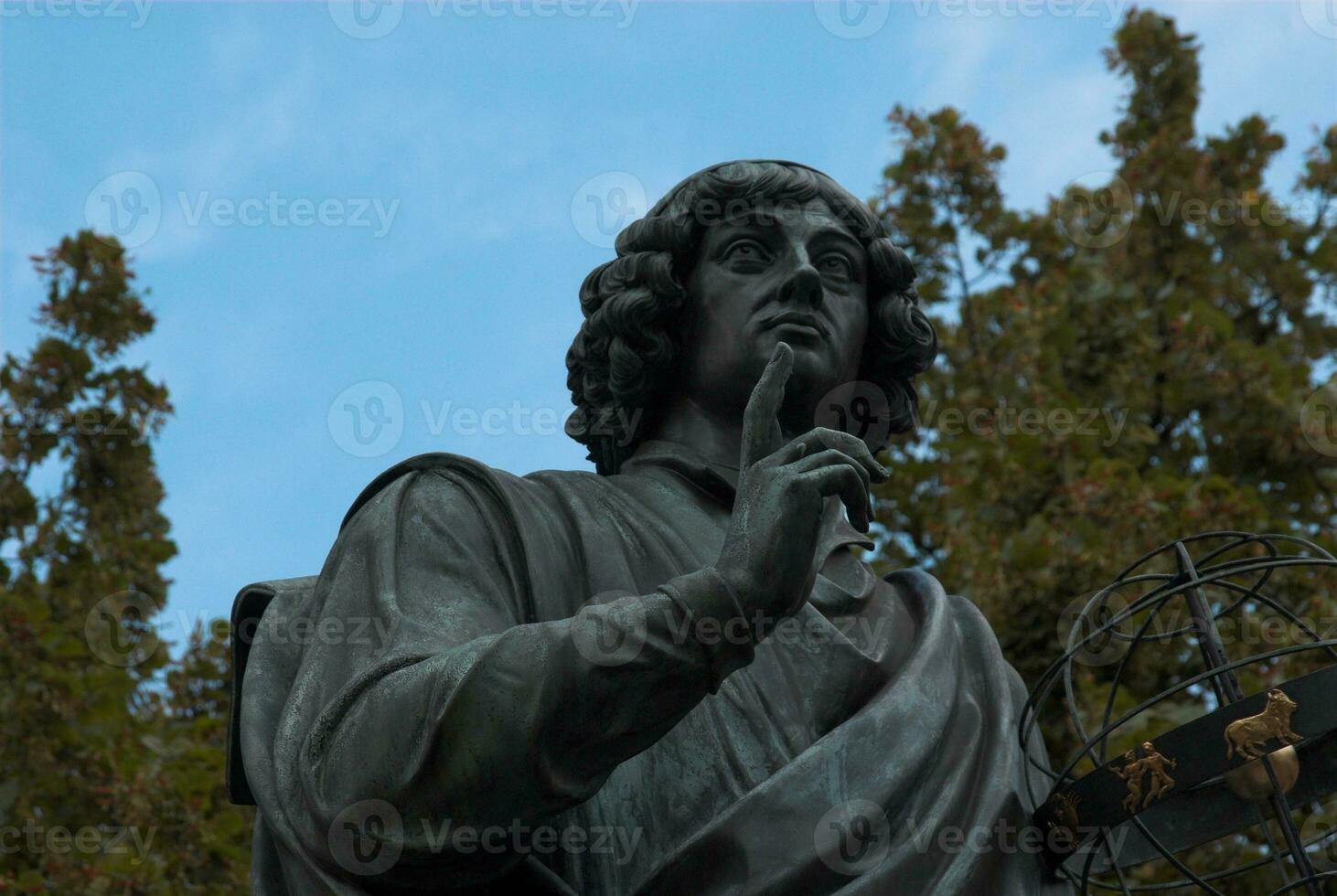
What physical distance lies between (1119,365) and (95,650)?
7581mm

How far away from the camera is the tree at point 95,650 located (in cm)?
1330

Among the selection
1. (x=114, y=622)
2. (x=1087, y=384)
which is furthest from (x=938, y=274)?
(x=114, y=622)

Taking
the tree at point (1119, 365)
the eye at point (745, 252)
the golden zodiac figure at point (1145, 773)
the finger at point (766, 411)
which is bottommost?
the golden zodiac figure at point (1145, 773)

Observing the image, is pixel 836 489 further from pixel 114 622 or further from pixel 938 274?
pixel 938 274

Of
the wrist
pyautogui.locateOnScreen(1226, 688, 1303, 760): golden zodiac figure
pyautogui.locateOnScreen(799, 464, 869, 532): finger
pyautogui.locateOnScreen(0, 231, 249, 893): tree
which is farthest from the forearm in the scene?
pyautogui.locateOnScreen(0, 231, 249, 893): tree

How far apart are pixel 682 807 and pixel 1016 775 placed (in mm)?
860

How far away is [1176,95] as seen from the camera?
20625 millimetres

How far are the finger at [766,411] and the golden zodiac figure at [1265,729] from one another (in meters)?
1.18

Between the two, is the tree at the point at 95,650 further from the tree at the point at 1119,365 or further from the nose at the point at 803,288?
the nose at the point at 803,288

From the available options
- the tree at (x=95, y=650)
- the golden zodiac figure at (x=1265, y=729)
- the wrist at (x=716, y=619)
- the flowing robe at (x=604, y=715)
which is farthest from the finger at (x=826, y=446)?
the tree at (x=95, y=650)

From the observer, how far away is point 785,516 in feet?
16.9

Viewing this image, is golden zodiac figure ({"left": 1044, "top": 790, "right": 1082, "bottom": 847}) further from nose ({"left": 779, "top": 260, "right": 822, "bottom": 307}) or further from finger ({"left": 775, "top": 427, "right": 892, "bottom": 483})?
nose ({"left": 779, "top": 260, "right": 822, "bottom": 307})

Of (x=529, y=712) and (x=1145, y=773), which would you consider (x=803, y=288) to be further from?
(x=529, y=712)

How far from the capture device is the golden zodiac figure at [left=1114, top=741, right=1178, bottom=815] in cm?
538
